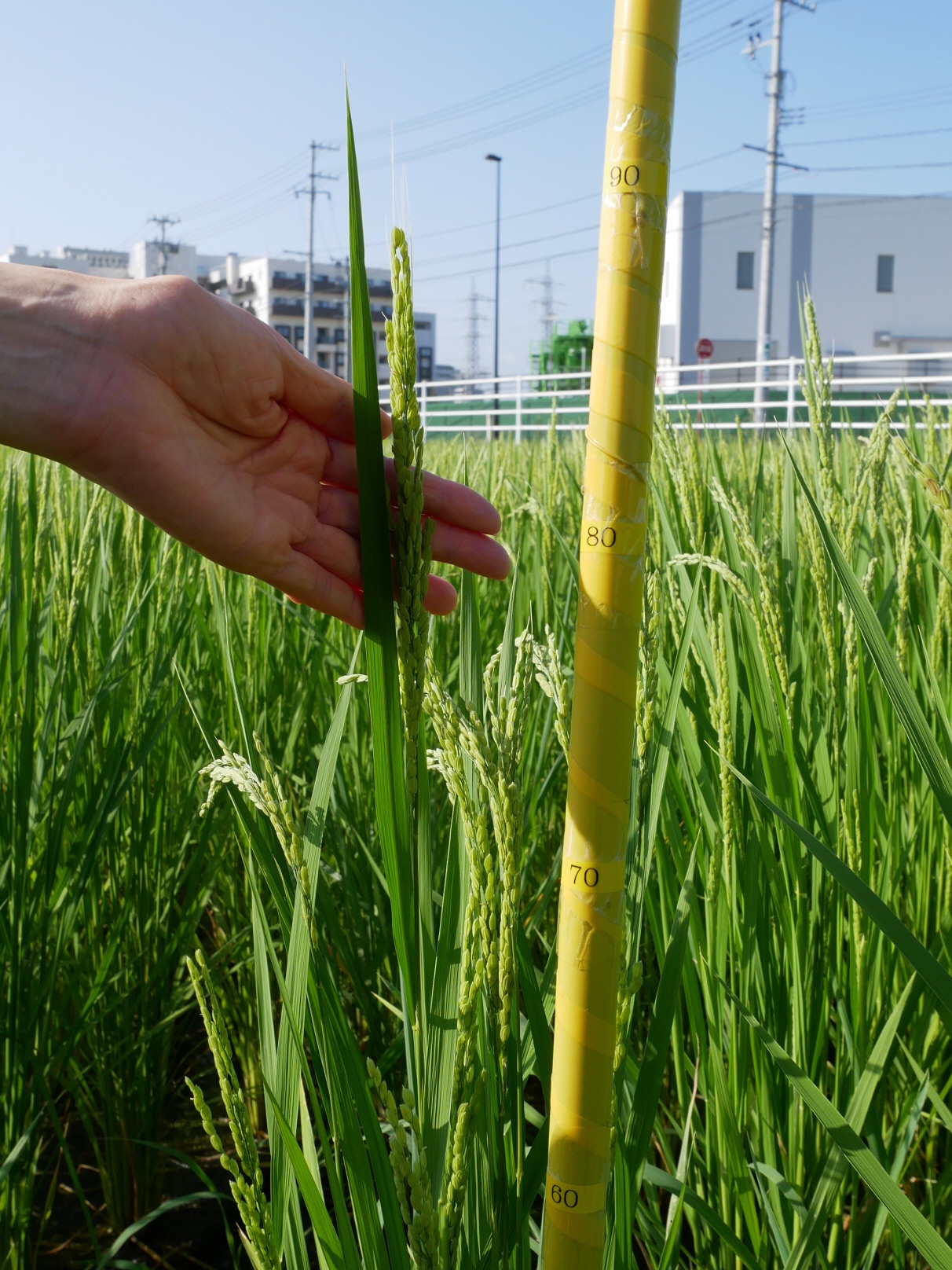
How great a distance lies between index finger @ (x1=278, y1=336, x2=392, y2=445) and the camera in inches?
29.7

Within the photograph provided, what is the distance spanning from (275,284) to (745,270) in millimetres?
30303

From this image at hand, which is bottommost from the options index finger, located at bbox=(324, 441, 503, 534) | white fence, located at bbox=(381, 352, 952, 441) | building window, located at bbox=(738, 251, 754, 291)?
index finger, located at bbox=(324, 441, 503, 534)

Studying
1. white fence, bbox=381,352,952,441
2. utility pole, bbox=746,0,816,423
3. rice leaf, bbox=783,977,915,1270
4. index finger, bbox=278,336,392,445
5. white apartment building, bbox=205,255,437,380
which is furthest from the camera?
white apartment building, bbox=205,255,437,380

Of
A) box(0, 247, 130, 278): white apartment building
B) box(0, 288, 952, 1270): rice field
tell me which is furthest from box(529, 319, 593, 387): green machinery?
box(0, 247, 130, 278): white apartment building

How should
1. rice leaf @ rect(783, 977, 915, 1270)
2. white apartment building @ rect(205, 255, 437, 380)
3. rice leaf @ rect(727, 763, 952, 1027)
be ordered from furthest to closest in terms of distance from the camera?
white apartment building @ rect(205, 255, 437, 380)
rice leaf @ rect(783, 977, 915, 1270)
rice leaf @ rect(727, 763, 952, 1027)

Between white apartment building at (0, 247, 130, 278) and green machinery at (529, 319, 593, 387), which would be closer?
green machinery at (529, 319, 593, 387)

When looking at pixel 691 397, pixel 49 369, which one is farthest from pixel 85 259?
pixel 49 369

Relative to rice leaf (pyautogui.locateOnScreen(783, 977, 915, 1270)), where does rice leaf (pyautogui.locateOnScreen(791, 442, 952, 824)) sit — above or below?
above

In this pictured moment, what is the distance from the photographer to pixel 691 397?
44.5 feet

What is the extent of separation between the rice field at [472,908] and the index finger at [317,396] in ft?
0.61

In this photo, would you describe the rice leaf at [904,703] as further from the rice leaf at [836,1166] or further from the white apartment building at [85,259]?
the white apartment building at [85,259]

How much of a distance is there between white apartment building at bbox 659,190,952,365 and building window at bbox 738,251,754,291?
0.03 metres

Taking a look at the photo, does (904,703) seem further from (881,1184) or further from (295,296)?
(295,296)

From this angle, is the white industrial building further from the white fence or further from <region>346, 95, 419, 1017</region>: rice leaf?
<region>346, 95, 419, 1017</region>: rice leaf
